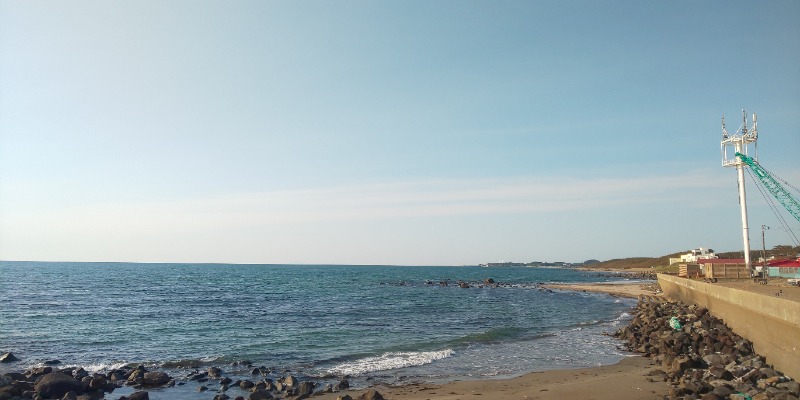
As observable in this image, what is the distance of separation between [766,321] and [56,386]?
24757 mm

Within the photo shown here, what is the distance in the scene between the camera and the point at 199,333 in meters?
29.2

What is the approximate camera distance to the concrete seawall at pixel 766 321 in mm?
14484

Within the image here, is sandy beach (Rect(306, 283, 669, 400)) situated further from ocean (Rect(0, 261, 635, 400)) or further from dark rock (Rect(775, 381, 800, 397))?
dark rock (Rect(775, 381, 800, 397))

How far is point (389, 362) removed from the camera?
20.8 meters

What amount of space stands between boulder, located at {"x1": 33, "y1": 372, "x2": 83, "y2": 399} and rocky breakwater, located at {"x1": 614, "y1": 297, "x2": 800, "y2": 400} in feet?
62.2

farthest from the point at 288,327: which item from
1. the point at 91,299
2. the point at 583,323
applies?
the point at 91,299

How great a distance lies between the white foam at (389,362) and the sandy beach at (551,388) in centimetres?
313

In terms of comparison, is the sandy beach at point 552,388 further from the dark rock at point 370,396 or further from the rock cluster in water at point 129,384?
the rock cluster in water at point 129,384

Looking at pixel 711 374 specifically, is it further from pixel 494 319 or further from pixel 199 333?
pixel 199 333

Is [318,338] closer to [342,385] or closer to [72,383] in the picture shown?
[342,385]

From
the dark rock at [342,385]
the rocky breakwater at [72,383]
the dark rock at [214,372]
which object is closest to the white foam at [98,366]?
the rocky breakwater at [72,383]

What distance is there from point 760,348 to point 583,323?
54.1ft

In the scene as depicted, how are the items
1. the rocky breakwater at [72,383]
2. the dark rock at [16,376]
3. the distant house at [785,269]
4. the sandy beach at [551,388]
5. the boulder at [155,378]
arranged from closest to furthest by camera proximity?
the sandy beach at [551,388], the rocky breakwater at [72,383], the dark rock at [16,376], the boulder at [155,378], the distant house at [785,269]

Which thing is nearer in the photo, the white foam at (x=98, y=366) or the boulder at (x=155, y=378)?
the boulder at (x=155, y=378)
